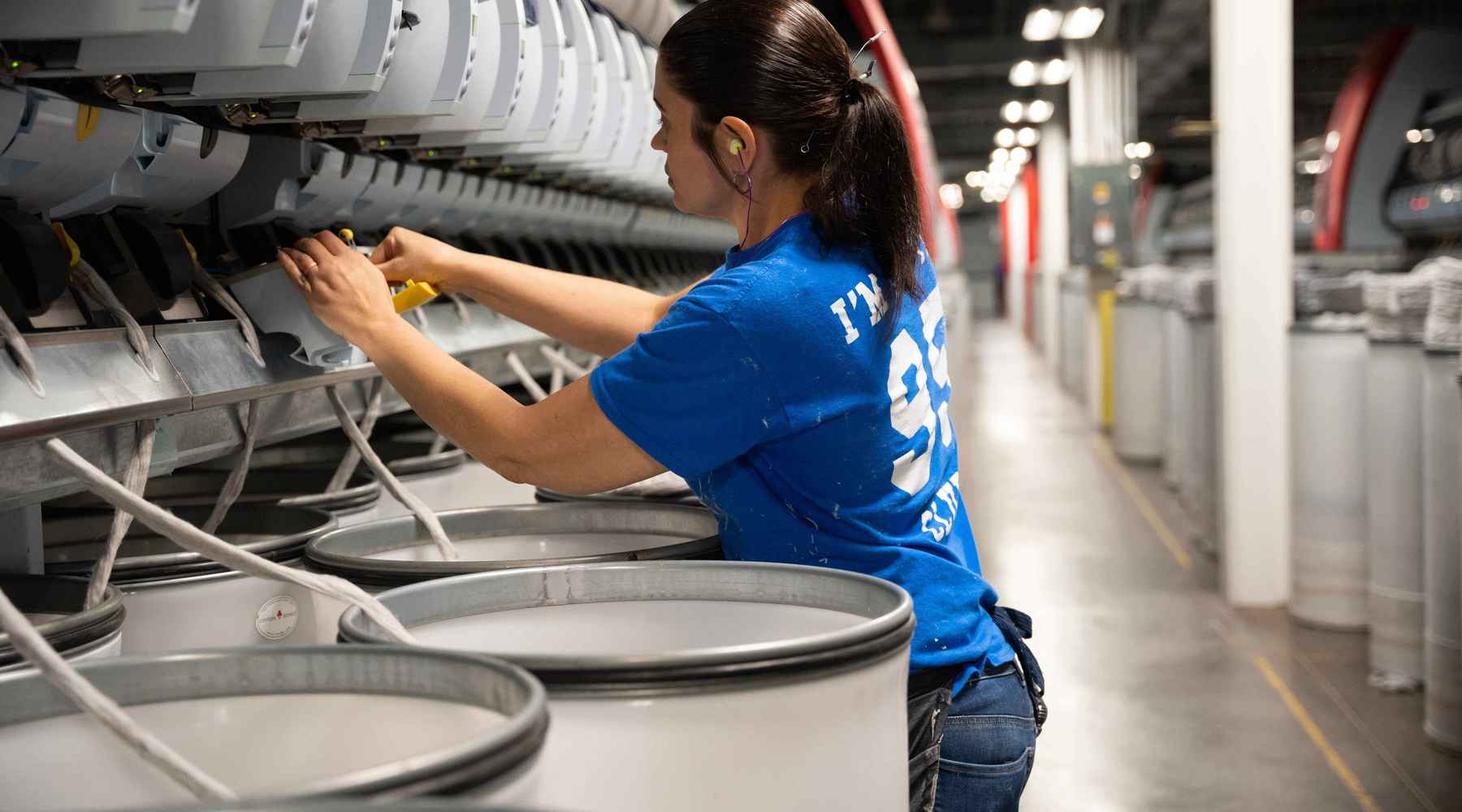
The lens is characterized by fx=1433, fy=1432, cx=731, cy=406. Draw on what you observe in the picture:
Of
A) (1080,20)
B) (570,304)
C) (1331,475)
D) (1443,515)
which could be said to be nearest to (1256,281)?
(1331,475)

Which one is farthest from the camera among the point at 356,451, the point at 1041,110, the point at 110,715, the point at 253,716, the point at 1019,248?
the point at 1019,248

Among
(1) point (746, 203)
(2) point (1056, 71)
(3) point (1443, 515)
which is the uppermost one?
(2) point (1056, 71)

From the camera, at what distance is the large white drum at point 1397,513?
14.2 feet

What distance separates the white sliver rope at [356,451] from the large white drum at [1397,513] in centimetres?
343

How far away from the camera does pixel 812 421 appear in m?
1.31

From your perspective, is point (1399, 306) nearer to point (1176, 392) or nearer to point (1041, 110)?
point (1176, 392)

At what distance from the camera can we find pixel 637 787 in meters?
0.84

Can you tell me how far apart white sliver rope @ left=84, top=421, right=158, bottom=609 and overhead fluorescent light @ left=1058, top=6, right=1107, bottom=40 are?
976cm

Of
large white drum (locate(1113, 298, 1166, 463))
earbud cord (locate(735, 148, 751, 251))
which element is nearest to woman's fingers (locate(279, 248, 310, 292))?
earbud cord (locate(735, 148, 751, 251))

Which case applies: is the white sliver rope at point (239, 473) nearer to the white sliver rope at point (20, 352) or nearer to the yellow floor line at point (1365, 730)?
the white sliver rope at point (20, 352)

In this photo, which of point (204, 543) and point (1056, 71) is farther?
point (1056, 71)

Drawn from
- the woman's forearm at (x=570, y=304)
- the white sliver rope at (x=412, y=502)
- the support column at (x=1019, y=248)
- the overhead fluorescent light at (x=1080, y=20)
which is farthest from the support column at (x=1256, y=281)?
the support column at (x=1019, y=248)

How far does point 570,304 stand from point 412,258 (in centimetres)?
29

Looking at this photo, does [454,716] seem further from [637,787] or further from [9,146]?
[9,146]
